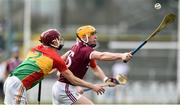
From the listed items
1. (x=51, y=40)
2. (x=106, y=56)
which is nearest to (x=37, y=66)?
(x=51, y=40)

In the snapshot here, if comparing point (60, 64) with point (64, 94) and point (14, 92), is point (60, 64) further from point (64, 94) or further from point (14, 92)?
point (64, 94)

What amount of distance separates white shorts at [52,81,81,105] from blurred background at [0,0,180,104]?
18.2 meters

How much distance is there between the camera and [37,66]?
14602 millimetres

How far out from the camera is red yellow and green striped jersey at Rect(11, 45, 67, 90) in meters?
14.6

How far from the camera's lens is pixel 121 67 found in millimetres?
36188

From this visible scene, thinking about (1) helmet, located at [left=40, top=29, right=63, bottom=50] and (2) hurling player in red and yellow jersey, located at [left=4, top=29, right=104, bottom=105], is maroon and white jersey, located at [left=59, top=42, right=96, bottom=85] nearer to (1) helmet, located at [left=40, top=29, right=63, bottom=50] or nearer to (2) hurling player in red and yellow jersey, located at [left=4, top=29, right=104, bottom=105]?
(1) helmet, located at [left=40, top=29, right=63, bottom=50]

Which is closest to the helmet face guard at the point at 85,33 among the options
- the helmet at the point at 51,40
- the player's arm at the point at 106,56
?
the player's arm at the point at 106,56

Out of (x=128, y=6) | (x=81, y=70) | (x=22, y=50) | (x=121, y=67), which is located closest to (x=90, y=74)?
(x=121, y=67)

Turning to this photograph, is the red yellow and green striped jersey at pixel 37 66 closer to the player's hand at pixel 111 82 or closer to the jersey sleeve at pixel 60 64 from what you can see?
the jersey sleeve at pixel 60 64

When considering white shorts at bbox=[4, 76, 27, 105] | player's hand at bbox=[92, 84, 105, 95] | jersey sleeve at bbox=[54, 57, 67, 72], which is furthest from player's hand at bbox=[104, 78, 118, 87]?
white shorts at bbox=[4, 76, 27, 105]

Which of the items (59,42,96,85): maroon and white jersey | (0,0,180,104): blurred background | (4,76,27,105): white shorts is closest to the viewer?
(4,76,27,105): white shorts

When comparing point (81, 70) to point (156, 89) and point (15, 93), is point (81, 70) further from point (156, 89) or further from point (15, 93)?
point (156, 89)

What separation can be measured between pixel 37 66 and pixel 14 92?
1.90 ft

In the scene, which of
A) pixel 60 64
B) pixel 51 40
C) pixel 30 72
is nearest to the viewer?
pixel 30 72
